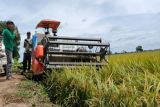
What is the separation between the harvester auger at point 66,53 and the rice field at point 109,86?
2.33 ft

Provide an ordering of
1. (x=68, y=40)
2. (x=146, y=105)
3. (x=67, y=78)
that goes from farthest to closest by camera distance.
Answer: (x=68, y=40)
(x=67, y=78)
(x=146, y=105)

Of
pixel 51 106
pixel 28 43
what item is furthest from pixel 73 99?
pixel 28 43

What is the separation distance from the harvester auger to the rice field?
71 cm

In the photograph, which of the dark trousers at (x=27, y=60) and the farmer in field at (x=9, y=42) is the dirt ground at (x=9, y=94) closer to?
the farmer in field at (x=9, y=42)

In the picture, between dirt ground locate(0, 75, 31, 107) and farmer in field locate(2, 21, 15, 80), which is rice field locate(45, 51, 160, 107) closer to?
dirt ground locate(0, 75, 31, 107)

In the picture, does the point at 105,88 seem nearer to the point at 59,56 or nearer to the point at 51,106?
the point at 51,106

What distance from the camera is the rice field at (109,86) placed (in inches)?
276

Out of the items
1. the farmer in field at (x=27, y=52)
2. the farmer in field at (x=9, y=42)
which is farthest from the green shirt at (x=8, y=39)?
the farmer in field at (x=27, y=52)

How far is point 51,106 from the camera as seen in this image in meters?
9.68

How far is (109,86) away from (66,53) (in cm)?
515

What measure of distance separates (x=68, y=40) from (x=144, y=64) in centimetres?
318

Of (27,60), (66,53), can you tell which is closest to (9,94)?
(66,53)

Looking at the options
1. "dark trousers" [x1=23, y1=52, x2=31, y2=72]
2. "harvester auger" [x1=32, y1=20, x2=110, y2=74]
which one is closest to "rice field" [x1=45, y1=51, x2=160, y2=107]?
"harvester auger" [x1=32, y1=20, x2=110, y2=74]

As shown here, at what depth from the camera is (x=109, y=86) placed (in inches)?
313
